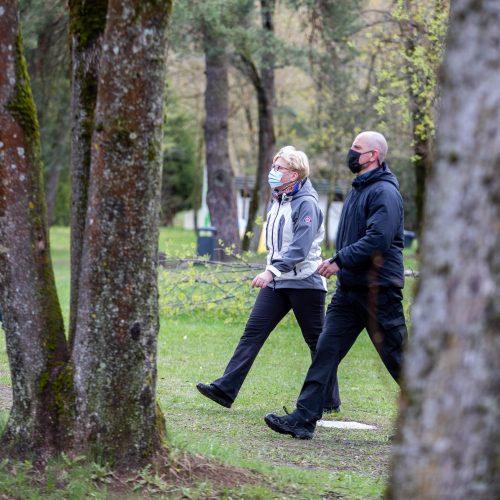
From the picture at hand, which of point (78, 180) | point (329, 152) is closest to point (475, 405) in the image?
point (78, 180)

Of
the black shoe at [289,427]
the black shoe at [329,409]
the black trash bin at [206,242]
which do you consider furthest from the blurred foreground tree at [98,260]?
the black trash bin at [206,242]

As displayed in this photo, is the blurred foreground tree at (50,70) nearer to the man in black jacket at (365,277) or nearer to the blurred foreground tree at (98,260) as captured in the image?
the man in black jacket at (365,277)

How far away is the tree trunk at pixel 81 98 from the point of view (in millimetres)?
5422

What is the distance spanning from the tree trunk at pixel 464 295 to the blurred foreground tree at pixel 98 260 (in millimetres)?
2651

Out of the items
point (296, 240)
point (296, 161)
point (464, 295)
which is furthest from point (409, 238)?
point (464, 295)

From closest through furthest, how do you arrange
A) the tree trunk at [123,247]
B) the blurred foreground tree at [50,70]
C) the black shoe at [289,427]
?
the tree trunk at [123,247] → the black shoe at [289,427] → the blurred foreground tree at [50,70]

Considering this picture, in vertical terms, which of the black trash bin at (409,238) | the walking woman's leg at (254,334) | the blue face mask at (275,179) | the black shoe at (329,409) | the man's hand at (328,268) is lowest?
the black trash bin at (409,238)

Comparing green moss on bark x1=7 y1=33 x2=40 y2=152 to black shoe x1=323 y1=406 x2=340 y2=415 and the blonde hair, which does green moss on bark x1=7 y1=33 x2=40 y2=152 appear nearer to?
the blonde hair

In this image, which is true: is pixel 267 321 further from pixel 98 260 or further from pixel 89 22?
pixel 89 22

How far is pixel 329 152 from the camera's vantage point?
35344 mm

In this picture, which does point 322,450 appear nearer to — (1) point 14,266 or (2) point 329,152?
(1) point 14,266

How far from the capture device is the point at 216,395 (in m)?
7.66

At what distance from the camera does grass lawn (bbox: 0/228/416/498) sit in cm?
558

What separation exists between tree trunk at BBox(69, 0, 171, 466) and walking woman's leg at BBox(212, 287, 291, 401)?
247 centimetres
